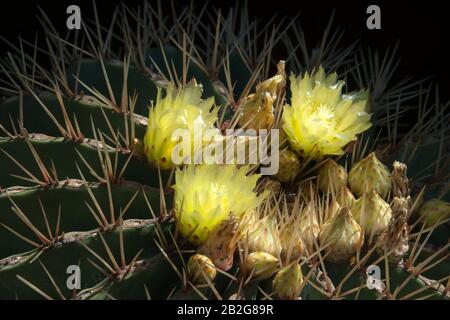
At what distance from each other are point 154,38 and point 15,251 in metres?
0.50

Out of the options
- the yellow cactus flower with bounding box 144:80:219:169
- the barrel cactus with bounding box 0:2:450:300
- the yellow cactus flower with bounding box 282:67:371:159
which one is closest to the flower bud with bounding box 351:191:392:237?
the barrel cactus with bounding box 0:2:450:300

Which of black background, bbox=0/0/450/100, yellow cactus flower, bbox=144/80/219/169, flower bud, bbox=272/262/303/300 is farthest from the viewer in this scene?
black background, bbox=0/0/450/100

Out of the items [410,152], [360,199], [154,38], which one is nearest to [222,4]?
[154,38]

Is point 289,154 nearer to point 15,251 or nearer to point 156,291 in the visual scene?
point 156,291

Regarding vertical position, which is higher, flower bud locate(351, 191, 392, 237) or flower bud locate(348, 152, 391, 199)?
flower bud locate(348, 152, 391, 199)

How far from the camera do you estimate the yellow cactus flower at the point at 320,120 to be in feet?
4.25

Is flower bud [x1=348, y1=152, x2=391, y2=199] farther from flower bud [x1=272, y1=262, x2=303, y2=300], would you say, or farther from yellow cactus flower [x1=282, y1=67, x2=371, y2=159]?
flower bud [x1=272, y1=262, x2=303, y2=300]

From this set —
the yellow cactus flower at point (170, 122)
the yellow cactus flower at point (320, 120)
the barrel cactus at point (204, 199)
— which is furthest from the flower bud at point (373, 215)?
the yellow cactus flower at point (170, 122)

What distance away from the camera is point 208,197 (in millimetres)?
1130

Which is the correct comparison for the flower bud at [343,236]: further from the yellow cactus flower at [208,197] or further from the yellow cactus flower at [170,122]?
the yellow cactus flower at [170,122]

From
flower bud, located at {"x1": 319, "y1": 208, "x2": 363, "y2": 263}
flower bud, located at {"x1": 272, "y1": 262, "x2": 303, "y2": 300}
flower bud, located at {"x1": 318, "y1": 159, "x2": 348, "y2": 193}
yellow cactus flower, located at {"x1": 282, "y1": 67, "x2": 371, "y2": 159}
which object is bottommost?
flower bud, located at {"x1": 272, "y1": 262, "x2": 303, "y2": 300}

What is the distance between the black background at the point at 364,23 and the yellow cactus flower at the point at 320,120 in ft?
1.74

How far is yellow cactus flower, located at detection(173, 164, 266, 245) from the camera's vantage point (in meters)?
1.13

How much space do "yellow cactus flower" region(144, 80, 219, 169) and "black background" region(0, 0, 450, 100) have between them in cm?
66
